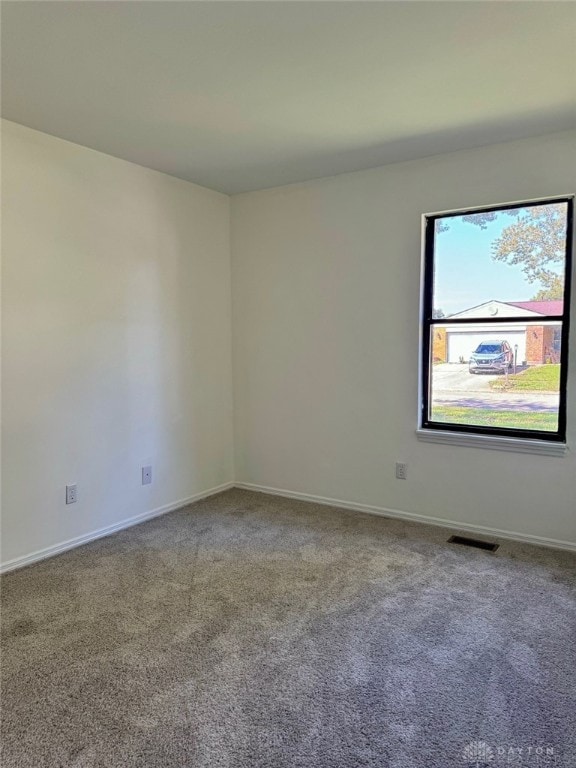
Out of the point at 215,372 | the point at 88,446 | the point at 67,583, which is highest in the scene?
the point at 215,372

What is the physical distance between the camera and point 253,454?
4.39 metres

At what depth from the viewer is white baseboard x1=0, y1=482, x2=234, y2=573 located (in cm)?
290

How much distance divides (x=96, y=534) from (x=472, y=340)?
2.81 m

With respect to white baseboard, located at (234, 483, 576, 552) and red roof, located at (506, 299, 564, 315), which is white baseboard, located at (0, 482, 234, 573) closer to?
white baseboard, located at (234, 483, 576, 552)

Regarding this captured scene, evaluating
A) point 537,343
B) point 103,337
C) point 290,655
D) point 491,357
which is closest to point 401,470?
point 491,357

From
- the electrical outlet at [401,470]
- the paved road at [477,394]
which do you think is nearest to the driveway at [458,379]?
the paved road at [477,394]

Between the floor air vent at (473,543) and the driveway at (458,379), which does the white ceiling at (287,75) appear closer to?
the driveway at (458,379)

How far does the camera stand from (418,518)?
3.62 meters

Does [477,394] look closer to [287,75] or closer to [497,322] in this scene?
[497,322]

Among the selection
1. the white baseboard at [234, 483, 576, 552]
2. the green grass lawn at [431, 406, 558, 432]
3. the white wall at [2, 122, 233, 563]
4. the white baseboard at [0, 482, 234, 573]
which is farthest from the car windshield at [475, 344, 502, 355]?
the white baseboard at [0, 482, 234, 573]

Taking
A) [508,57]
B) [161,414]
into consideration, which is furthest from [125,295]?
[508,57]

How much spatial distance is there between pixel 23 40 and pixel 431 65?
67.1 inches

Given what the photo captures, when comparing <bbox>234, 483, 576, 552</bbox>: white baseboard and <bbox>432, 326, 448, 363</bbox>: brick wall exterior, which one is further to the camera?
<bbox>432, 326, 448, 363</bbox>: brick wall exterior

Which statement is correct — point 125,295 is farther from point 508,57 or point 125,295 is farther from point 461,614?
point 461,614
